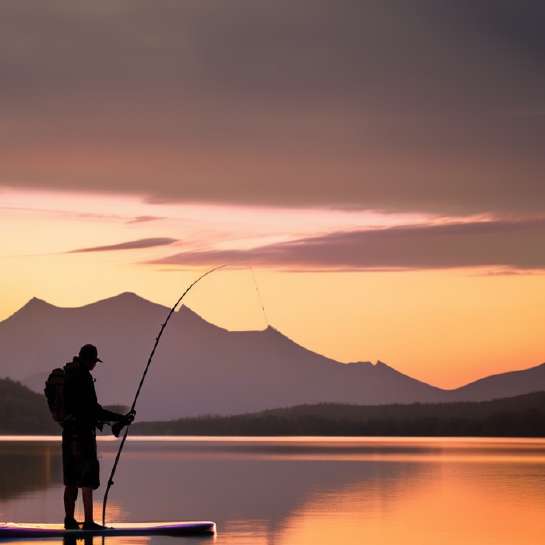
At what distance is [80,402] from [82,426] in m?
0.37

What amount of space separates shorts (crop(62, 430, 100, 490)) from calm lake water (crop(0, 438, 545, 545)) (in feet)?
3.48

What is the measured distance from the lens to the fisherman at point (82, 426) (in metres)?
20.9

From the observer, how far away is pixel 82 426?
21.2 metres

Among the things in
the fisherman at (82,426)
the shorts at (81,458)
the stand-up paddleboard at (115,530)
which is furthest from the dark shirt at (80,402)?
the stand-up paddleboard at (115,530)

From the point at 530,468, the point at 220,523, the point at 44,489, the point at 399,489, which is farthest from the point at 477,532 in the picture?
the point at 530,468

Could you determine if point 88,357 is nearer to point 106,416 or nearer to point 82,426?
point 106,416

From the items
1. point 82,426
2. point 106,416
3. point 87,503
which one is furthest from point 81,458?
point 106,416

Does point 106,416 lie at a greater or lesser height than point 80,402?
lesser

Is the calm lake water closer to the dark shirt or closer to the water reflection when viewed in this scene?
the water reflection

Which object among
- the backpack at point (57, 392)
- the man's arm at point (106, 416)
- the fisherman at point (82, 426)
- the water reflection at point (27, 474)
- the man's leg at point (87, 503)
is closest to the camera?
the man's arm at point (106, 416)

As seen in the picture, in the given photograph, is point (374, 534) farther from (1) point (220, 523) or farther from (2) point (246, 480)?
(2) point (246, 480)

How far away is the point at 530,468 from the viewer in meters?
44.4

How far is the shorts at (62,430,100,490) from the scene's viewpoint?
69.9 ft

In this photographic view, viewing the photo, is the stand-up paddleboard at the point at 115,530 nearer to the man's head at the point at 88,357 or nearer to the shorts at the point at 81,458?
the shorts at the point at 81,458
